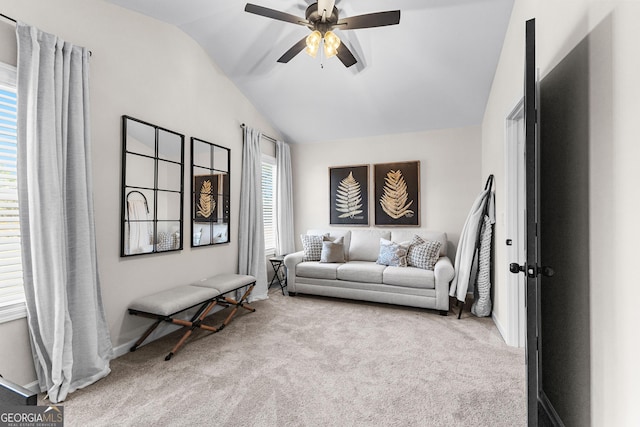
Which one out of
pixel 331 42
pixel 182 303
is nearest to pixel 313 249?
pixel 182 303

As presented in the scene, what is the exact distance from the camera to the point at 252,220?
4223 millimetres

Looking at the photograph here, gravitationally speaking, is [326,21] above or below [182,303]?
above

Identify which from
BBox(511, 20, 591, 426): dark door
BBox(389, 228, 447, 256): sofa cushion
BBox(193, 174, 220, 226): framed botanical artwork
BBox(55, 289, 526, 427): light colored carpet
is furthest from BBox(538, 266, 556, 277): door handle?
BBox(193, 174, 220, 226): framed botanical artwork

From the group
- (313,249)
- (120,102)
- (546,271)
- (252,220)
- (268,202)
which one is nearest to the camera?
(546,271)

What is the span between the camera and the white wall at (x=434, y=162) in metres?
4.46

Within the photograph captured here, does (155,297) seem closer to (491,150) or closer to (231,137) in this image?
(231,137)

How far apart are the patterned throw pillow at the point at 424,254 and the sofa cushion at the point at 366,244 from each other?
582 mm

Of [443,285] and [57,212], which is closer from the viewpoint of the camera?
[57,212]

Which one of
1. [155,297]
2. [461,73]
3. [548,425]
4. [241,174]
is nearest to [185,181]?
[241,174]

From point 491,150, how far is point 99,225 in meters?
3.79

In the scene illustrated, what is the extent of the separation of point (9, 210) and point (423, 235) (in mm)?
4119

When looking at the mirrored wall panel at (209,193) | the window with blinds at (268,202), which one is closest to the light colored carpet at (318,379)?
the mirrored wall panel at (209,193)

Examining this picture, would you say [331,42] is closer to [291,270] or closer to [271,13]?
[271,13]

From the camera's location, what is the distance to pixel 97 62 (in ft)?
8.29
